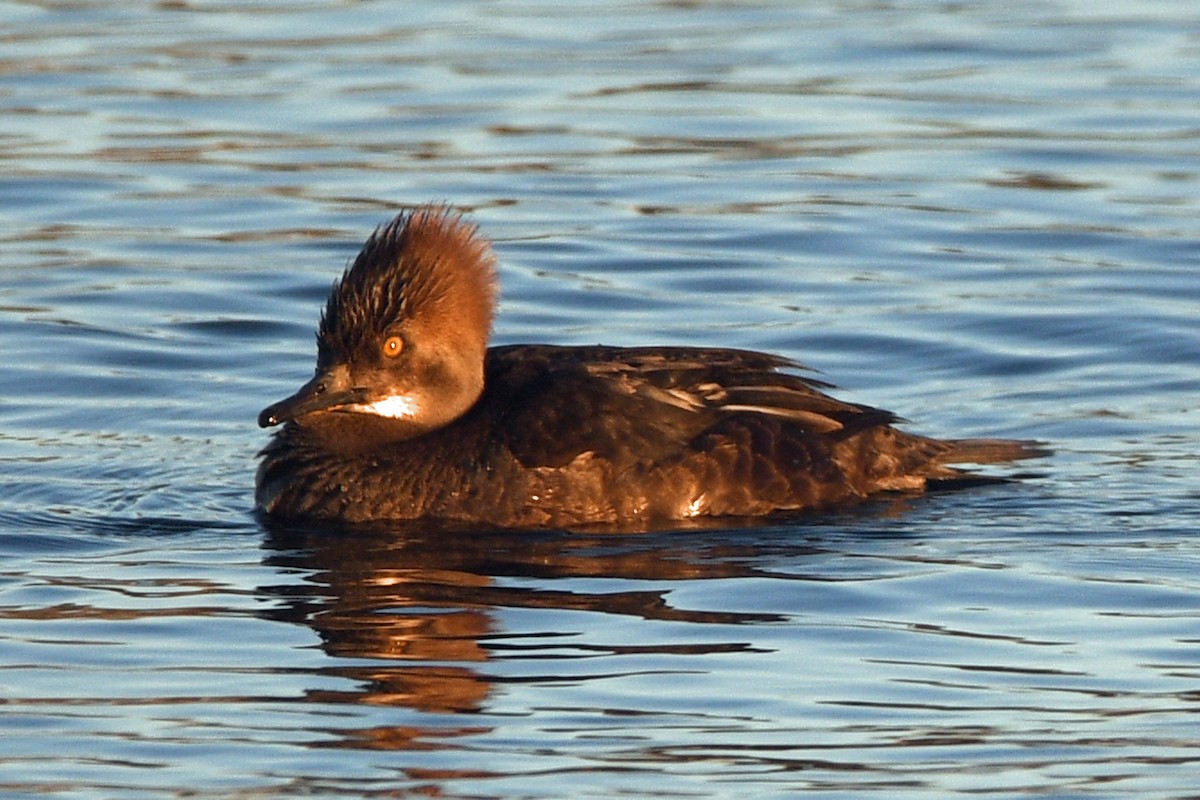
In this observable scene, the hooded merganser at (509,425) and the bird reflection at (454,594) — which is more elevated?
the hooded merganser at (509,425)

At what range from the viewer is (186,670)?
8.42m

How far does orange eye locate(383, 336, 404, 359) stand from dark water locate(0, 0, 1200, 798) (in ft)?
2.55

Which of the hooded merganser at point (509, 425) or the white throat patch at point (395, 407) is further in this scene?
the white throat patch at point (395, 407)

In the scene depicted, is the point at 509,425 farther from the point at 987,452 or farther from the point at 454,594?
the point at 987,452

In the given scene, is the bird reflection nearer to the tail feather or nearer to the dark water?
the dark water

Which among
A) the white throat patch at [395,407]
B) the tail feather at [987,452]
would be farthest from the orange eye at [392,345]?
the tail feather at [987,452]

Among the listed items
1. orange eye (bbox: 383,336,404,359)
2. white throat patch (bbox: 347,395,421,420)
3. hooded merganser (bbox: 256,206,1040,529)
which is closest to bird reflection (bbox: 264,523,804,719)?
hooded merganser (bbox: 256,206,1040,529)

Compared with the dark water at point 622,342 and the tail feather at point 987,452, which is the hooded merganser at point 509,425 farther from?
the tail feather at point 987,452

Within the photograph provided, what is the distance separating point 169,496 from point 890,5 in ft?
41.9

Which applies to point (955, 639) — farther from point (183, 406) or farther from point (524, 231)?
point (524, 231)

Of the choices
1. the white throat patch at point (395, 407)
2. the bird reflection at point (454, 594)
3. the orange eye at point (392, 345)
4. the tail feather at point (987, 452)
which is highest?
the orange eye at point (392, 345)

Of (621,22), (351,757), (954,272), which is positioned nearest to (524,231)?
(954,272)

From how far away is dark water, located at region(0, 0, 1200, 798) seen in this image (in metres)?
7.76

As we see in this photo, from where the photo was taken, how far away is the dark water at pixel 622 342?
7.76 metres
